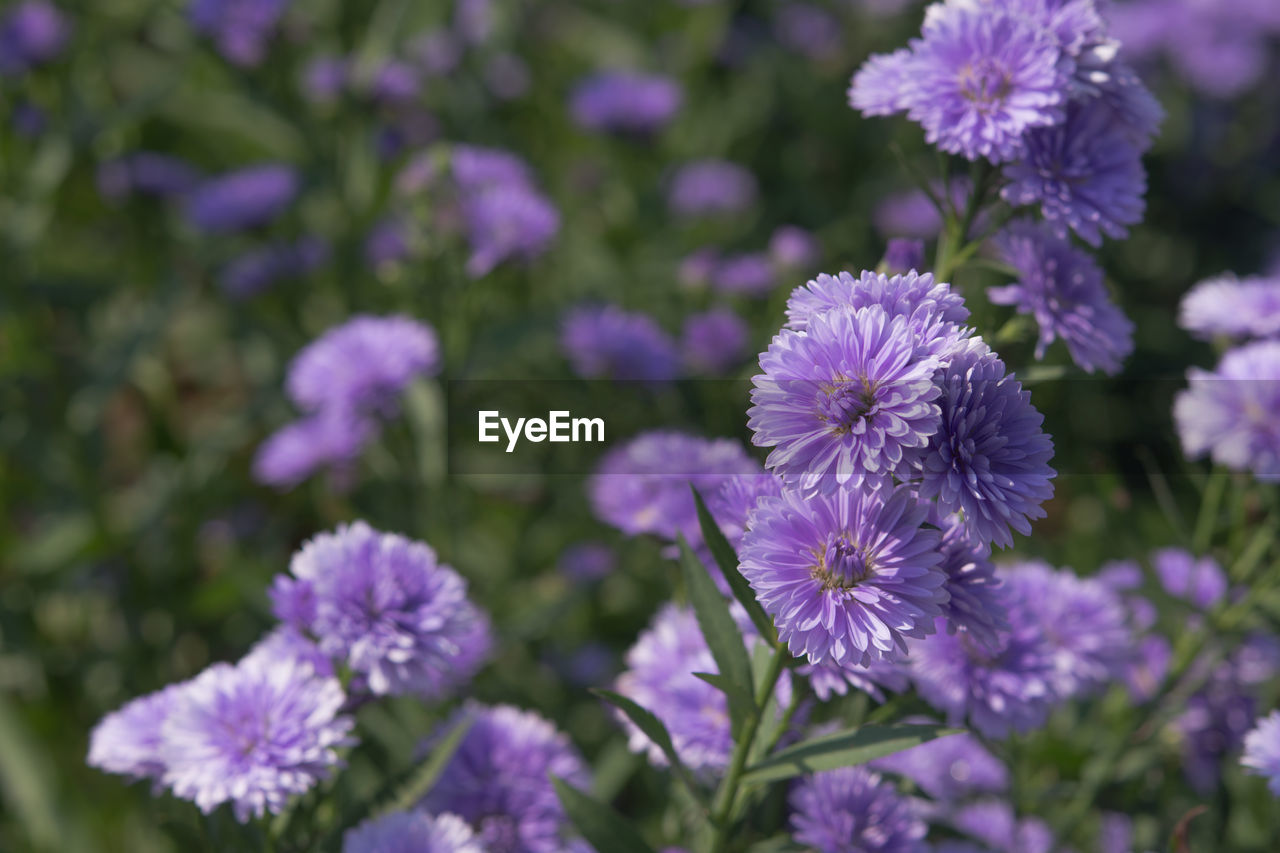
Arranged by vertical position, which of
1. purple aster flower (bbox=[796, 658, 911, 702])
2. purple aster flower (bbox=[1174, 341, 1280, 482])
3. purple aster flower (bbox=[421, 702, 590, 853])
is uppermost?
purple aster flower (bbox=[1174, 341, 1280, 482])

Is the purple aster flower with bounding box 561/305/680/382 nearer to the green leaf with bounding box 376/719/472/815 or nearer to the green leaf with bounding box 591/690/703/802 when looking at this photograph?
the green leaf with bounding box 376/719/472/815

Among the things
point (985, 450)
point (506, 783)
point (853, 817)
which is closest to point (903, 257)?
point (985, 450)

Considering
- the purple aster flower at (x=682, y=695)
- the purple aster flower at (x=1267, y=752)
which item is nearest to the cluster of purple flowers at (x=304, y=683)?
the purple aster flower at (x=682, y=695)

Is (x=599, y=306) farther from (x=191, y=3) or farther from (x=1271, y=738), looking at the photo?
(x=1271, y=738)

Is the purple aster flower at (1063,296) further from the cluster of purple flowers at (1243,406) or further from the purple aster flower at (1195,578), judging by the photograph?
the purple aster flower at (1195,578)

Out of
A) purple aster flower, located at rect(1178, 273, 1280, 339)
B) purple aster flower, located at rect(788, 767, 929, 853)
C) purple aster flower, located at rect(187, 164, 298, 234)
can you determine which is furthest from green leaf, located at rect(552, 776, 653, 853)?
purple aster flower, located at rect(187, 164, 298, 234)
